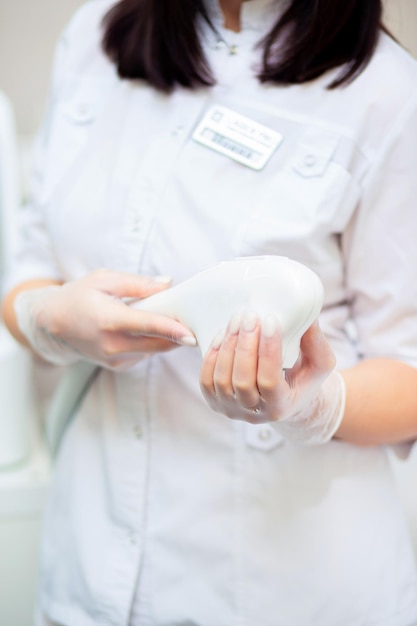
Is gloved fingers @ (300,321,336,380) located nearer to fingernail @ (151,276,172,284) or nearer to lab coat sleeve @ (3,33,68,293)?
fingernail @ (151,276,172,284)

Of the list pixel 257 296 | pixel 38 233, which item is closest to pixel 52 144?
pixel 38 233

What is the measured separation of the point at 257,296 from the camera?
53 centimetres

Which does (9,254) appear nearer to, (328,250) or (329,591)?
(328,250)

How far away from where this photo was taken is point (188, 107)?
790 mm

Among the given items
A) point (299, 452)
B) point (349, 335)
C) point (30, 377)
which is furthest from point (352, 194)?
point (30, 377)

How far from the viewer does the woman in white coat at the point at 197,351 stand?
2.31 feet

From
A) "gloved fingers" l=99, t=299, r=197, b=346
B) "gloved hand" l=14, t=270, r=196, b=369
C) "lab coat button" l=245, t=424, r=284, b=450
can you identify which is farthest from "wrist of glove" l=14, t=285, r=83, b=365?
"lab coat button" l=245, t=424, r=284, b=450

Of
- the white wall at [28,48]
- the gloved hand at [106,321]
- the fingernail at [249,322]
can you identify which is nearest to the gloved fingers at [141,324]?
the gloved hand at [106,321]

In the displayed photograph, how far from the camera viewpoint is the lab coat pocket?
70 cm

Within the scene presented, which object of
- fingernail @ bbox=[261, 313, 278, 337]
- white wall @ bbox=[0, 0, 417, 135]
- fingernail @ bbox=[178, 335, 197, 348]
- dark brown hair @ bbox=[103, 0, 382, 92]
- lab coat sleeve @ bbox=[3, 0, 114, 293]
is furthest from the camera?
white wall @ bbox=[0, 0, 417, 135]

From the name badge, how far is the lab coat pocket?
0.03m

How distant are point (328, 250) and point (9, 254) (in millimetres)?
628

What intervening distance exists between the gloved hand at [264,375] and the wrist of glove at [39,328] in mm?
270

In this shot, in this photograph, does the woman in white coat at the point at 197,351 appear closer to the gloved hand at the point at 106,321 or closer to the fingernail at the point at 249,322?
the gloved hand at the point at 106,321
